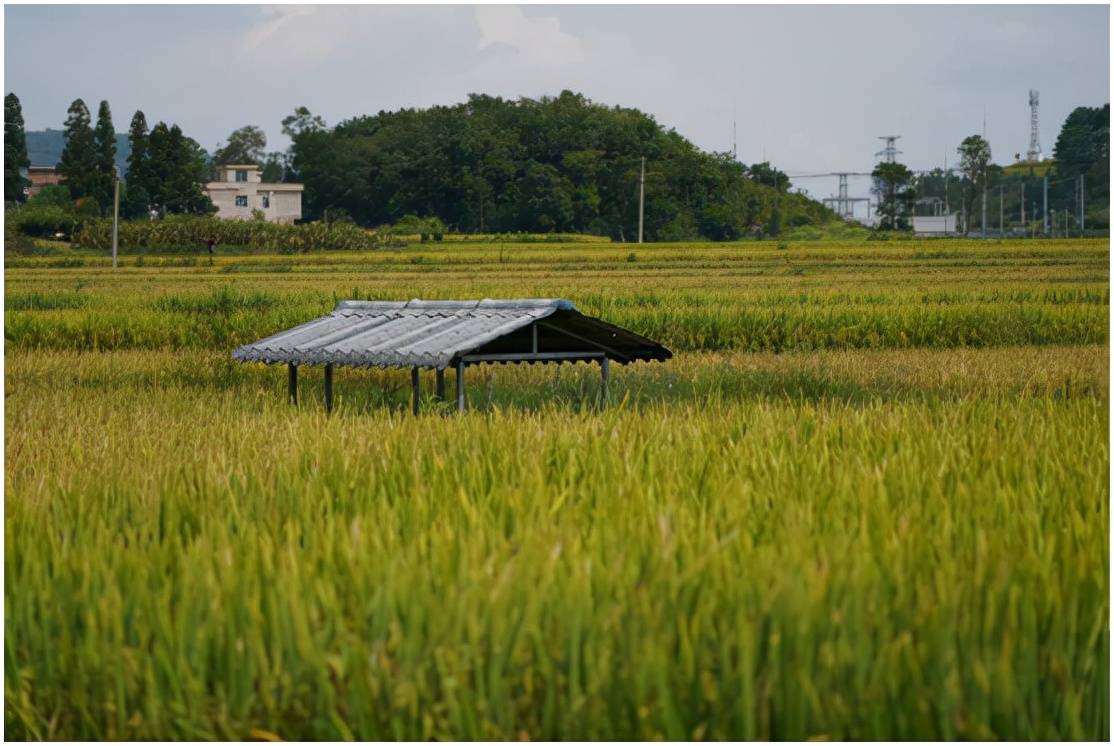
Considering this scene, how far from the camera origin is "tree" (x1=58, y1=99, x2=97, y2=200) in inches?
2530

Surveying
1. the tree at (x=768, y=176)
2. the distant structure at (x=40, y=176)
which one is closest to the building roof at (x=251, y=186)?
the distant structure at (x=40, y=176)

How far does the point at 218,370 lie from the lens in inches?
578

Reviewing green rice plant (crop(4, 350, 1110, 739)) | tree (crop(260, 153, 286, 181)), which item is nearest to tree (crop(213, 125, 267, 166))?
tree (crop(260, 153, 286, 181))

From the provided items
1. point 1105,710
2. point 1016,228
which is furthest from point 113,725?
point 1016,228

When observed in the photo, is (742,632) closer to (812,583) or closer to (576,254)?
(812,583)

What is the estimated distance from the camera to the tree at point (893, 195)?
80.4 meters

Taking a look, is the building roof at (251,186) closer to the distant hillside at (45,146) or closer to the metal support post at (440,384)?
the metal support post at (440,384)

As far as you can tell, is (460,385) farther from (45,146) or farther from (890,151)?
(45,146)

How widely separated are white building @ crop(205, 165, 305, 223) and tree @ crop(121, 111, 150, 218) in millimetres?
10695

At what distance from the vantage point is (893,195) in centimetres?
8244

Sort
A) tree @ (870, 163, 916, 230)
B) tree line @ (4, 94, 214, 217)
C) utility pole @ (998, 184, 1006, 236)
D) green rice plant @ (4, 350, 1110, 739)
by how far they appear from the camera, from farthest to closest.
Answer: tree @ (870, 163, 916, 230), utility pole @ (998, 184, 1006, 236), tree line @ (4, 94, 214, 217), green rice plant @ (4, 350, 1110, 739)

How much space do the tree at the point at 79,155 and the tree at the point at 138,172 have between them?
67.0 inches

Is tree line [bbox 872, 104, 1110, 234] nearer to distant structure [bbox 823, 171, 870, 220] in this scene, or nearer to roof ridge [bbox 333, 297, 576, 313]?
distant structure [bbox 823, 171, 870, 220]

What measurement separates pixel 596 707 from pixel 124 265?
147ft
